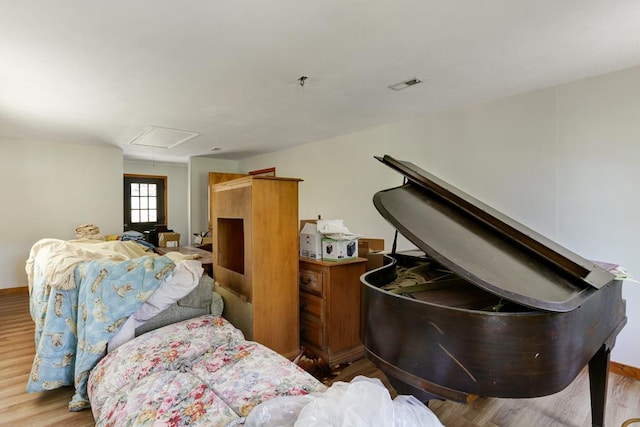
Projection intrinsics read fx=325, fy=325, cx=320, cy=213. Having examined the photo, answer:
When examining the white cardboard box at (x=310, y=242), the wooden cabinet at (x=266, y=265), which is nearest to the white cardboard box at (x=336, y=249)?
the white cardboard box at (x=310, y=242)

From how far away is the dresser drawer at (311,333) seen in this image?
9.02 feet

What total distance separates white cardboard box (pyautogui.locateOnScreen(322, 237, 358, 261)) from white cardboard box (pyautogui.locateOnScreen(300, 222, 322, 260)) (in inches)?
1.7

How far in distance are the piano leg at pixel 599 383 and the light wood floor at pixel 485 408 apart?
15 cm

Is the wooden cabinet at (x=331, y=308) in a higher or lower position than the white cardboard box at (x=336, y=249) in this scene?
lower

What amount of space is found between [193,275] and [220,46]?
1.60 meters

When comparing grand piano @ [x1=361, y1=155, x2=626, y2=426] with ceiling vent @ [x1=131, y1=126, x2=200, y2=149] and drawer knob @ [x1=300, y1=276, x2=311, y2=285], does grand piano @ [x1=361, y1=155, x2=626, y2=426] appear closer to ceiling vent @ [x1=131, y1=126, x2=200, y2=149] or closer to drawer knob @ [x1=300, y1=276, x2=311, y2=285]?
drawer knob @ [x1=300, y1=276, x2=311, y2=285]

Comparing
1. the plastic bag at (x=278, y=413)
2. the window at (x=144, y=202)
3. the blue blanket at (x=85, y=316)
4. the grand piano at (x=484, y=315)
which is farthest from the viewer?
the window at (x=144, y=202)

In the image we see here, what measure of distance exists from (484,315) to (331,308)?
5.32 ft

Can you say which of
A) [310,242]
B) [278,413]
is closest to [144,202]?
[310,242]

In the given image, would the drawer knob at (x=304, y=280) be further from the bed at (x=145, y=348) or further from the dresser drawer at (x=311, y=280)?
the bed at (x=145, y=348)

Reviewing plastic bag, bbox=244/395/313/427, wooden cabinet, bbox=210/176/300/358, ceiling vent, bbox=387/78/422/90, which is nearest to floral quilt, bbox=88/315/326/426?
plastic bag, bbox=244/395/313/427

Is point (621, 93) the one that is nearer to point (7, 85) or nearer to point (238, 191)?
point (238, 191)

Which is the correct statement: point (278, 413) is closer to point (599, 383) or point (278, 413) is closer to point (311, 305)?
point (311, 305)

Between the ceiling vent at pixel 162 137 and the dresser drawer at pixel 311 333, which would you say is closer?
the dresser drawer at pixel 311 333
